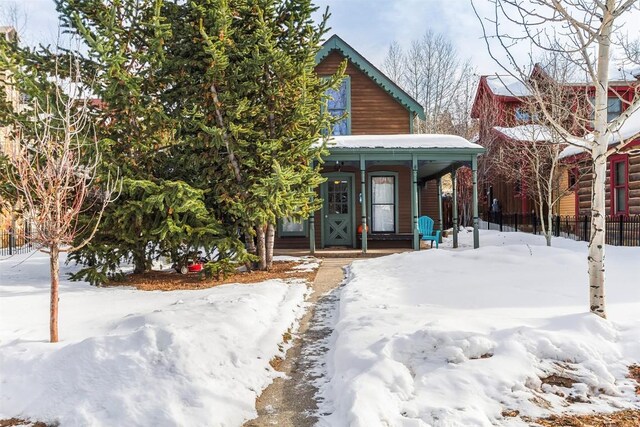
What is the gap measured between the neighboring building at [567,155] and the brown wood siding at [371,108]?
144 inches

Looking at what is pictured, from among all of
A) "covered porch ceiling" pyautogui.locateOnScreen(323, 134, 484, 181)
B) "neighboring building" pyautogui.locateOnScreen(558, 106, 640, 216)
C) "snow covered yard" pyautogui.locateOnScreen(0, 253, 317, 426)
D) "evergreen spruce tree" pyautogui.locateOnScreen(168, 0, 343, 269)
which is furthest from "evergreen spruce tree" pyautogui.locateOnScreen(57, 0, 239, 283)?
"neighboring building" pyautogui.locateOnScreen(558, 106, 640, 216)

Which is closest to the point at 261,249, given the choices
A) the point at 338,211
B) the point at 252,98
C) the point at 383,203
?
the point at 252,98

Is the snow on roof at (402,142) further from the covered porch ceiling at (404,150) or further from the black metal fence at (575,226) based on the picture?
the black metal fence at (575,226)

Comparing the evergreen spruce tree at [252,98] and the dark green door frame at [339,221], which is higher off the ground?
the evergreen spruce tree at [252,98]

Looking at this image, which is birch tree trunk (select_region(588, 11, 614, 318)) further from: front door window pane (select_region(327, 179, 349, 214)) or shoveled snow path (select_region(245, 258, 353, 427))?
front door window pane (select_region(327, 179, 349, 214))

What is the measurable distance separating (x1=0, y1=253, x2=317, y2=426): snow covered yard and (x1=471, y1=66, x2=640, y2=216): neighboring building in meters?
5.91

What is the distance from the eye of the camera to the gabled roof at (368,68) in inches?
596

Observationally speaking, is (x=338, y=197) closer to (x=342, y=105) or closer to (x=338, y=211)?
(x=338, y=211)

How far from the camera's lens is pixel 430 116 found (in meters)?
37.2

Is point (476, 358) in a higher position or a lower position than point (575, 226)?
lower

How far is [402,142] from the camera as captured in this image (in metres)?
13.5

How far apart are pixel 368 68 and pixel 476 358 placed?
42.6ft

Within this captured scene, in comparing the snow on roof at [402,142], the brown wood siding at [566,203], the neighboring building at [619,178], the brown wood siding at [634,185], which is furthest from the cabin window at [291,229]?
the brown wood siding at [566,203]

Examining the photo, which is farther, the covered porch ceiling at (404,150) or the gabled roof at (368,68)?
the gabled roof at (368,68)
